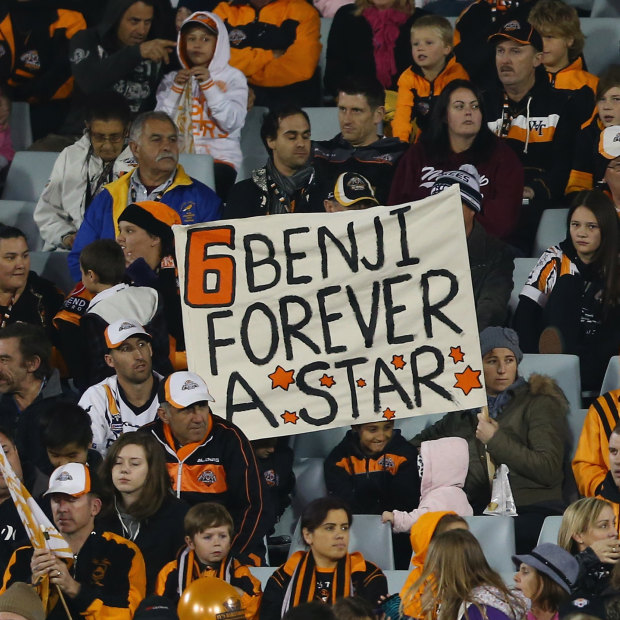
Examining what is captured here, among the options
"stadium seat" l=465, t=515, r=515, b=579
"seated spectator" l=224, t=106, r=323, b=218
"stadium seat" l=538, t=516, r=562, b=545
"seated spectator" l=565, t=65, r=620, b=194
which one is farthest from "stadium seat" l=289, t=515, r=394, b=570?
"seated spectator" l=565, t=65, r=620, b=194

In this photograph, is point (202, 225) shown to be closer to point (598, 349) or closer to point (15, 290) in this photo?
point (15, 290)

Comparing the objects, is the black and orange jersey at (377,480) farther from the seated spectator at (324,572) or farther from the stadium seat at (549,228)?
the stadium seat at (549,228)

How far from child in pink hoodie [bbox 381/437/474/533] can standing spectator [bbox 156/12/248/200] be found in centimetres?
288

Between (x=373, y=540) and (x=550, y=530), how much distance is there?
727mm

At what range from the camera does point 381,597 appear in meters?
6.74

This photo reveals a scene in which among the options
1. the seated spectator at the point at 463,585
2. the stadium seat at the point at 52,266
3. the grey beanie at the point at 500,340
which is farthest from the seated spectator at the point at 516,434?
the stadium seat at the point at 52,266

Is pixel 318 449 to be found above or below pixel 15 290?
below

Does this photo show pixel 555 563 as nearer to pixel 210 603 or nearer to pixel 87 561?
pixel 210 603

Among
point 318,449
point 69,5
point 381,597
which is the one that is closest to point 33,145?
point 69,5

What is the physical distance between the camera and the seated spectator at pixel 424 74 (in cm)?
1002

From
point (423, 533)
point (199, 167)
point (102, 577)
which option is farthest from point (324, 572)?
point (199, 167)

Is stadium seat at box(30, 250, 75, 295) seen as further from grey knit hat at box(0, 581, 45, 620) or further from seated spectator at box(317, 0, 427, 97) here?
grey knit hat at box(0, 581, 45, 620)

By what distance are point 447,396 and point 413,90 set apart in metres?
2.54

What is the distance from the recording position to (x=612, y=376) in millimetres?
8195
